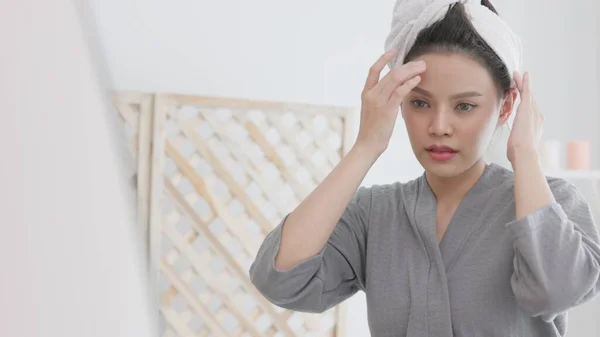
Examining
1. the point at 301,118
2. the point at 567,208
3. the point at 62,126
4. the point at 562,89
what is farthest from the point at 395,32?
the point at 562,89

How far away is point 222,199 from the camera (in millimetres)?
2732

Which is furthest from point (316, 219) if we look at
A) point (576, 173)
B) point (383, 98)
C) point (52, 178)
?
point (576, 173)

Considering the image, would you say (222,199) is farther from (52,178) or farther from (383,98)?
(52,178)

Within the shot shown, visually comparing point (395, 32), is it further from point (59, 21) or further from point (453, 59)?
point (59, 21)

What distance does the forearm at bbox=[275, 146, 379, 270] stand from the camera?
110cm

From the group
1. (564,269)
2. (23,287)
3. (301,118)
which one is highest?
(301,118)

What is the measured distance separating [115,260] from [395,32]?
53cm

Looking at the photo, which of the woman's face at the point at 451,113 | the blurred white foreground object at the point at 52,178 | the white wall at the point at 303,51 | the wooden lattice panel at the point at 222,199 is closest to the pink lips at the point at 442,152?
the woman's face at the point at 451,113

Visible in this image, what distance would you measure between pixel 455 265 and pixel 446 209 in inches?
4.2

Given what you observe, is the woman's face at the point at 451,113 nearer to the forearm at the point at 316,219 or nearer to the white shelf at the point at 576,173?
the forearm at the point at 316,219

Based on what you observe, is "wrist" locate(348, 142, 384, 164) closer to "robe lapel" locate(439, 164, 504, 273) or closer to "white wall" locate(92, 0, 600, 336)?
"robe lapel" locate(439, 164, 504, 273)

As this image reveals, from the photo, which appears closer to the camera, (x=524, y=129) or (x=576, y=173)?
(x=524, y=129)

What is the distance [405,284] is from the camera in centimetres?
111

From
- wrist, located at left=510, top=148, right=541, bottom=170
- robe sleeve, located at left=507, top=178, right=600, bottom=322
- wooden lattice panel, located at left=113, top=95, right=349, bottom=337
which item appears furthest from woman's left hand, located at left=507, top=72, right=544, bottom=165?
wooden lattice panel, located at left=113, top=95, right=349, bottom=337
